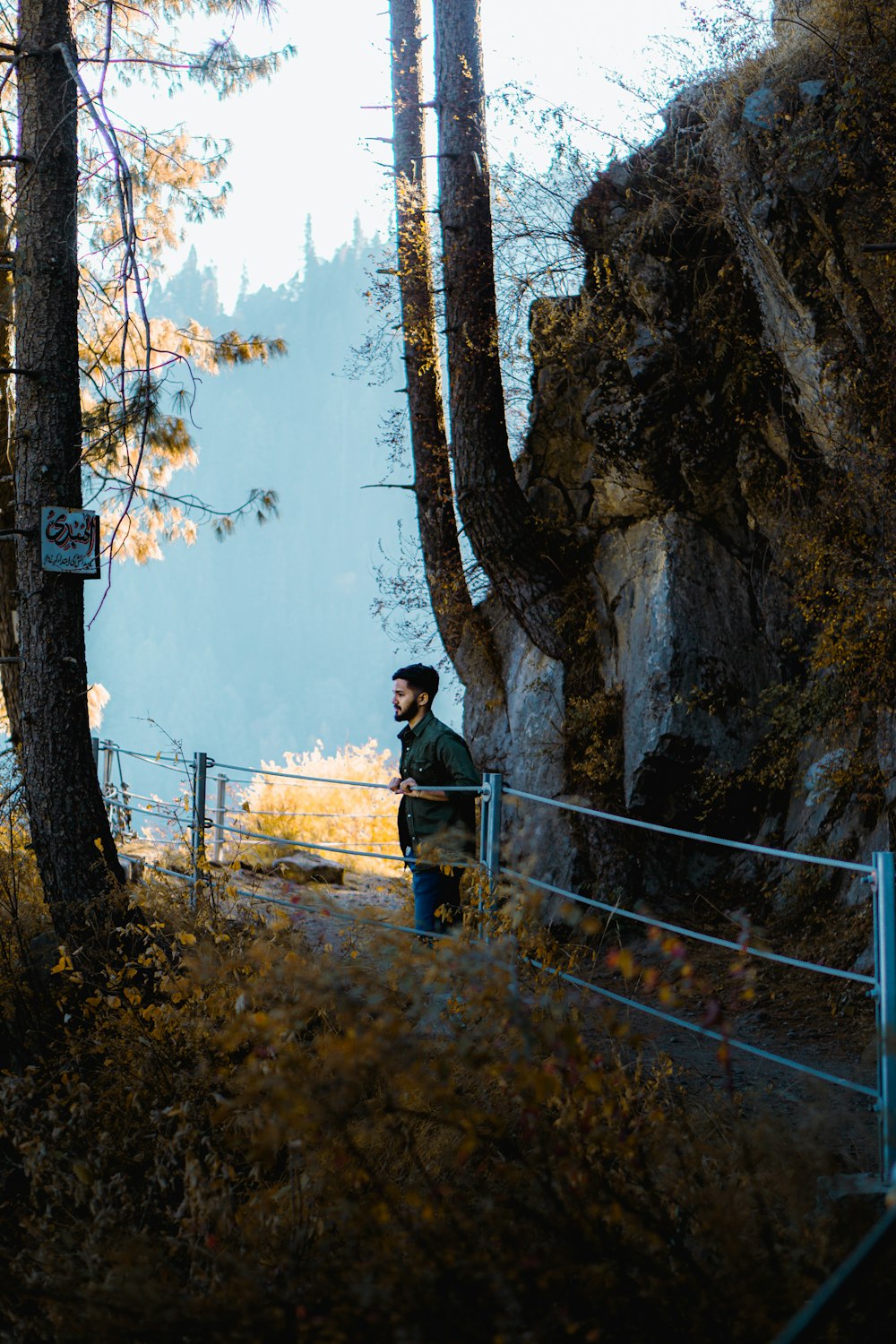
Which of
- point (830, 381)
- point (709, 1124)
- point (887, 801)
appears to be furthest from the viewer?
point (830, 381)

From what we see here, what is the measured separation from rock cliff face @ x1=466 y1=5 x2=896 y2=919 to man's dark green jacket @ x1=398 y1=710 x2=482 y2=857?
2.17m

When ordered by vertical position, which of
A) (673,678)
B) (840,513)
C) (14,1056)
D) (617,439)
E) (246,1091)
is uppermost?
(617,439)

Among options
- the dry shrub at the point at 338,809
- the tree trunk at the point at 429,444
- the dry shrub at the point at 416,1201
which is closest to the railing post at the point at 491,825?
the dry shrub at the point at 416,1201

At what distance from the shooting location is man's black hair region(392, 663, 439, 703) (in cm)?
593

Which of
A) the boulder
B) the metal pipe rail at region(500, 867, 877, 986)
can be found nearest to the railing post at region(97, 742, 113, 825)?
the boulder

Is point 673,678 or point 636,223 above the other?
point 636,223

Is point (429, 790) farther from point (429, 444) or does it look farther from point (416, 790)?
point (429, 444)

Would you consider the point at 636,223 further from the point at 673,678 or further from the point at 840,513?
the point at 673,678

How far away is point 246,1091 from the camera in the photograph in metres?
2.41

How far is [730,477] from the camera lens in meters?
7.77

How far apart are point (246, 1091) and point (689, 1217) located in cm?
118

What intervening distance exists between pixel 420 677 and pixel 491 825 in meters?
1.00

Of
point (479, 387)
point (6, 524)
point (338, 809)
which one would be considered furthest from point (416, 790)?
point (338, 809)

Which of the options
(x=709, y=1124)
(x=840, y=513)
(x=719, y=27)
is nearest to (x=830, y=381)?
(x=840, y=513)
